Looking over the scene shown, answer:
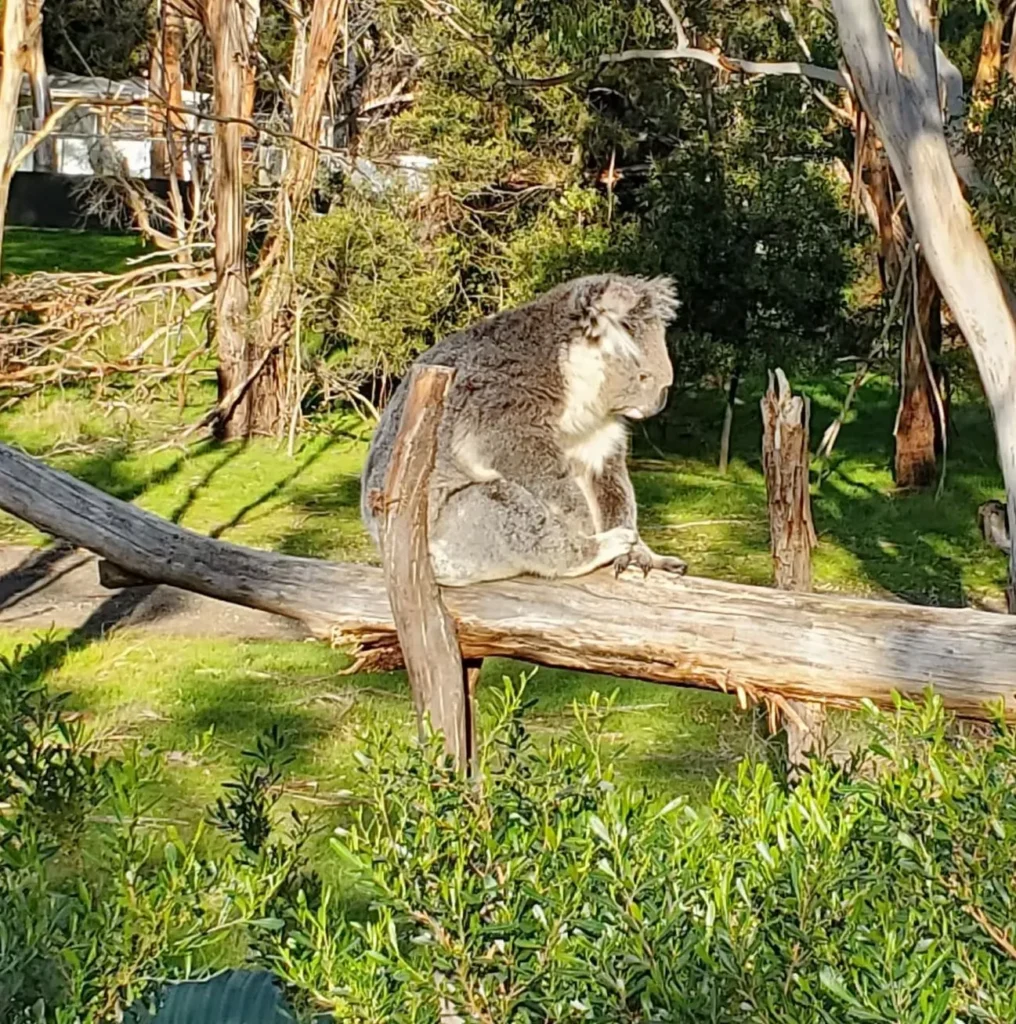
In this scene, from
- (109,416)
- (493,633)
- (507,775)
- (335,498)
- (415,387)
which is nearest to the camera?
(507,775)

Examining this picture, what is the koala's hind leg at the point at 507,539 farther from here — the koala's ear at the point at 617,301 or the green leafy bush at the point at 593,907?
the green leafy bush at the point at 593,907

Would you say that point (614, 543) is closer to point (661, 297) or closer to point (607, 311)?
point (607, 311)

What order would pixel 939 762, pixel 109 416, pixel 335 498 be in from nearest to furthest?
pixel 939 762
pixel 335 498
pixel 109 416

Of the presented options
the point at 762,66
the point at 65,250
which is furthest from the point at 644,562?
the point at 65,250

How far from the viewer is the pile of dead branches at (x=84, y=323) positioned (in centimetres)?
1234

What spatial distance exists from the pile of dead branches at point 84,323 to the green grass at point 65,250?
4517 mm

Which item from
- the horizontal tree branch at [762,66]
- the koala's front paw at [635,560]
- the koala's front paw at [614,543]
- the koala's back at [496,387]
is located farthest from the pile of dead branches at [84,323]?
the koala's front paw at [635,560]

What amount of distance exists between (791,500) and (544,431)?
735 millimetres

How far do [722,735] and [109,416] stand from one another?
793 cm

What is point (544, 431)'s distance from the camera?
4.49 m

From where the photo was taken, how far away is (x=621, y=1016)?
6.17ft

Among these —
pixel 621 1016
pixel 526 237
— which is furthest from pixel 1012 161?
pixel 621 1016

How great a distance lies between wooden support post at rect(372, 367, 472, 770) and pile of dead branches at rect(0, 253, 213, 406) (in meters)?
9.31

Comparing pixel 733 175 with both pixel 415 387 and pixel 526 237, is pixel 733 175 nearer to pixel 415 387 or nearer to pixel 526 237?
pixel 526 237
